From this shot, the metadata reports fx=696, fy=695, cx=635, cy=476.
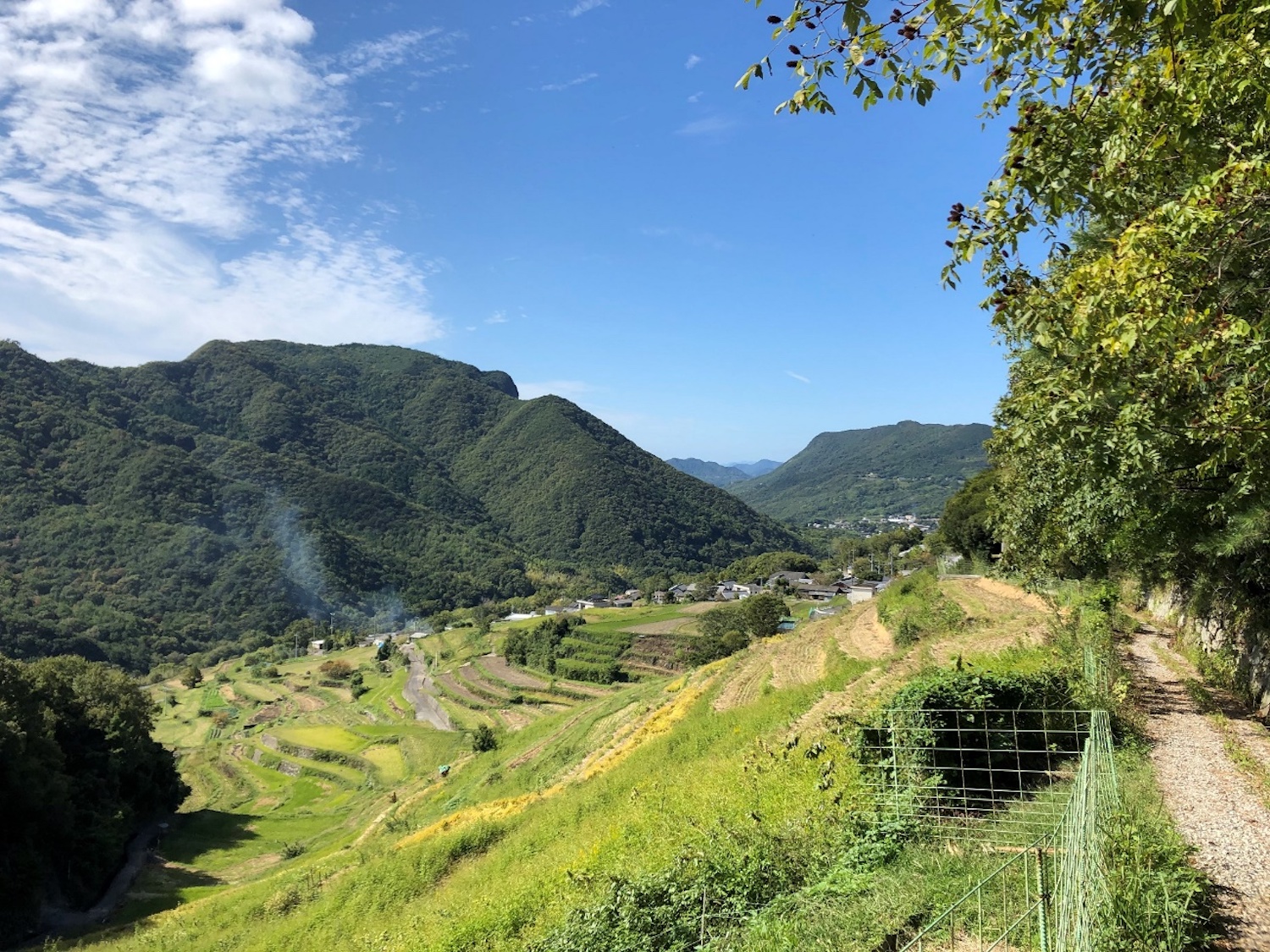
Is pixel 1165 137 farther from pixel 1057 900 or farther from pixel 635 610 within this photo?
pixel 635 610

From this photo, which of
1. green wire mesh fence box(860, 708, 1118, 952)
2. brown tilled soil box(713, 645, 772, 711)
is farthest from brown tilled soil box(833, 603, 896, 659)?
green wire mesh fence box(860, 708, 1118, 952)

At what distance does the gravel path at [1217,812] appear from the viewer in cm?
489

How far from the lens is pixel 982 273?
4.87 meters

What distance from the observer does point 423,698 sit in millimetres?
67562

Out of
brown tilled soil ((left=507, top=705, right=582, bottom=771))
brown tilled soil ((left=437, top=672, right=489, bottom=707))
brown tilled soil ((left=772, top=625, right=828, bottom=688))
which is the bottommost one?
brown tilled soil ((left=437, top=672, right=489, bottom=707))

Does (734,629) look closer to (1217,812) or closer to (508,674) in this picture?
(508,674)

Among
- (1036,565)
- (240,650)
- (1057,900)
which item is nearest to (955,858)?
(1057,900)

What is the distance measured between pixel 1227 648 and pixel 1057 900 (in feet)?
34.9

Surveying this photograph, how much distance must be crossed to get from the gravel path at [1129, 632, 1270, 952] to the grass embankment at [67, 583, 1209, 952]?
1.62 metres

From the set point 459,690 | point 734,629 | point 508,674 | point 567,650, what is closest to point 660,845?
point 734,629

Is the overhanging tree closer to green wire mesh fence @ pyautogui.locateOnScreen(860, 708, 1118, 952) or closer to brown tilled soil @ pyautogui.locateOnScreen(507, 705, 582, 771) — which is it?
green wire mesh fence @ pyautogui.locateOnScreen(860, 708, 1118, 952)

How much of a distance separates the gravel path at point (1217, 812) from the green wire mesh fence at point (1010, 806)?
75 centimetres

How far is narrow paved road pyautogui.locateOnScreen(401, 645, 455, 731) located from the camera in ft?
194

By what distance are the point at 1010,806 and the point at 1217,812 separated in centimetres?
180
